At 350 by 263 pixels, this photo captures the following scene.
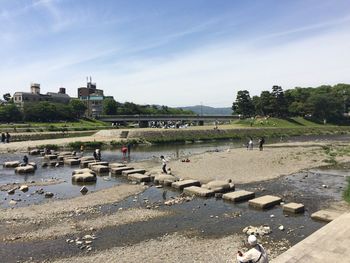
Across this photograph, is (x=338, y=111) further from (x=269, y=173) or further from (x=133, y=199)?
(x=133, y=199)

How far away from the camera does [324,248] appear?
1445 cm

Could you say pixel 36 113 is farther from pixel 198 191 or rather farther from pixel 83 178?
pixel 198 191

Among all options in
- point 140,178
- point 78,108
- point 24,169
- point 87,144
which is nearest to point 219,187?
point 140,178

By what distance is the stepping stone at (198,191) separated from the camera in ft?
89.6

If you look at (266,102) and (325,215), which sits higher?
(266,102)

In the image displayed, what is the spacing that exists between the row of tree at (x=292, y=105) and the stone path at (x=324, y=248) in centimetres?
11511

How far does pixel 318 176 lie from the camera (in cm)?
3566

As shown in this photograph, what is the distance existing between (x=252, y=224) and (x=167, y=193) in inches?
382

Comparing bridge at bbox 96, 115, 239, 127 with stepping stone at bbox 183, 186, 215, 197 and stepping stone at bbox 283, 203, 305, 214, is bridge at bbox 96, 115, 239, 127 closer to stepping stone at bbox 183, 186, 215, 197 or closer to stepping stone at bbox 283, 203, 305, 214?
stepping stone at bbox 183, 186, 215, 197

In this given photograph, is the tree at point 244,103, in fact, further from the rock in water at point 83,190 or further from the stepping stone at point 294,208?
the stepping stone at point 294,208

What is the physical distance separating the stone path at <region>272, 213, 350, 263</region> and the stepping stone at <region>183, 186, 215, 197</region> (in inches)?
442

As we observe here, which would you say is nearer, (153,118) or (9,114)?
(9,114)

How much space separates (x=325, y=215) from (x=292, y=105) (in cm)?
11377

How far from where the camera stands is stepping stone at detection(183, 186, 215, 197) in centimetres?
2731
